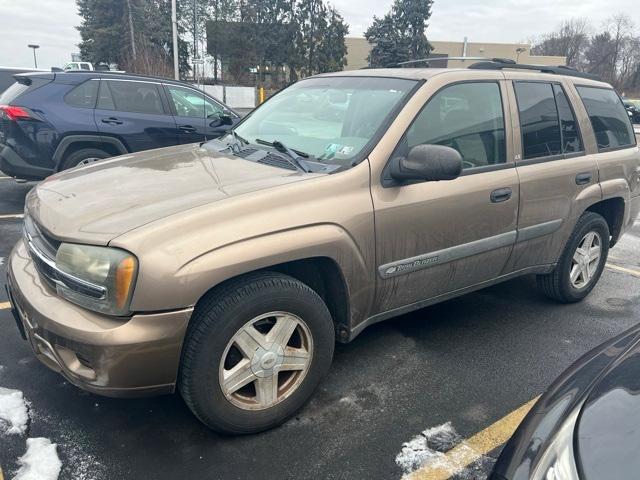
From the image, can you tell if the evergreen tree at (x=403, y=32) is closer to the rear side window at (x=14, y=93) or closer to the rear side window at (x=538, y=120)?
the rear side window at (x=14, y=93)

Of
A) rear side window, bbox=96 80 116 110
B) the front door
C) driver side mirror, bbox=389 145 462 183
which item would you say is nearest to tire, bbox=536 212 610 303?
the front door

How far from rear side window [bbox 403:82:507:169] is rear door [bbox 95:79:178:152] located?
16.6 feet

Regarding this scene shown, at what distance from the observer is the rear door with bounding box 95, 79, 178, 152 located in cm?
692

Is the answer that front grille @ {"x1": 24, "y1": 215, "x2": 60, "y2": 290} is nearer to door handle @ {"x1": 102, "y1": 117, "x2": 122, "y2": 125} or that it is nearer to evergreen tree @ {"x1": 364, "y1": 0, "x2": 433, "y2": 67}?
door handle @ {"x1": 102, "y1": 117, "x2": 122, "y2": 125}

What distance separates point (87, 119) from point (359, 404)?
220 inches

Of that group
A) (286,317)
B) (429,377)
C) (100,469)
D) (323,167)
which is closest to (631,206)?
(429,377)

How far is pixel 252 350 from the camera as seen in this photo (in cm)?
239

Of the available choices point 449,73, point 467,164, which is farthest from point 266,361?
point 449,73

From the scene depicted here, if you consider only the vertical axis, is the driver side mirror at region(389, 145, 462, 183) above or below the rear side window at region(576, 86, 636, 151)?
below

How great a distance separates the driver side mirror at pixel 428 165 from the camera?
8.66 feet

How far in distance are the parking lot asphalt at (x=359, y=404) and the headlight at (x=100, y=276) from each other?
0.75 m

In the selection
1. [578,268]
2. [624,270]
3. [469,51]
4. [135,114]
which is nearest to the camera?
[578,268]

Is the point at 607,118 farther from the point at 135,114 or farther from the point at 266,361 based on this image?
the point at 135,114

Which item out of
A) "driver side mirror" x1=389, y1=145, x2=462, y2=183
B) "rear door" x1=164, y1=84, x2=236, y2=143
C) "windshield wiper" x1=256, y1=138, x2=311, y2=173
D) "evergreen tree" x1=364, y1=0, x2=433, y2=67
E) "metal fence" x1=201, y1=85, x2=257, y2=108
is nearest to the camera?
"driver side mirror" x1=389, y1=145, x2=462, y2=183
